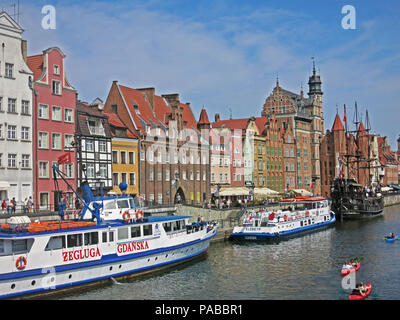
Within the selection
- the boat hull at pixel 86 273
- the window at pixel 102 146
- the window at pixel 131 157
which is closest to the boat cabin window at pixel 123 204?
the boat hull at pixel 86 273

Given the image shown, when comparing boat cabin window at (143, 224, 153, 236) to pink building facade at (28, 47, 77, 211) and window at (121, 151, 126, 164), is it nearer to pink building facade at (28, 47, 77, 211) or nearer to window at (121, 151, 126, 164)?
pink building facade at (28, 47, 77, 211)

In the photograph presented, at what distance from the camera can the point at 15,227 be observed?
3188 centimetres

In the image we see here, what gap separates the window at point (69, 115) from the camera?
183 ft

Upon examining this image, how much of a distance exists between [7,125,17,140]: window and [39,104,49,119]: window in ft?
10.8

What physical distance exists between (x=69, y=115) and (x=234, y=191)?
3357 cm

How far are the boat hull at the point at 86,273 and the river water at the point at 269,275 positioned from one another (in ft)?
2.32

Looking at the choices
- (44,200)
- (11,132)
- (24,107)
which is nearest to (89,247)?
(44,200)

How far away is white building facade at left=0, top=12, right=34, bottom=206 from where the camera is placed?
49031mm

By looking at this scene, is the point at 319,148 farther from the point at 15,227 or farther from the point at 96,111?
the point at 15,227

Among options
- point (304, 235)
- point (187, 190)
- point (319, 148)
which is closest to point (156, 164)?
point (187, 190)

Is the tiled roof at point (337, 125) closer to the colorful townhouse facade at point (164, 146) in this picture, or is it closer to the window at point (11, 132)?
the colorful townhouse facade at point (164, 146)

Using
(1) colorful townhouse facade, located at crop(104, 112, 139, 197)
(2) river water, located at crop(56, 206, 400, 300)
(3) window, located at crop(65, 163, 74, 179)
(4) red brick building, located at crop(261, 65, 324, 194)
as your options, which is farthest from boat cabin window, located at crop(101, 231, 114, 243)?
(4) red brick building, located at crop(261, 65, 324, 194)
